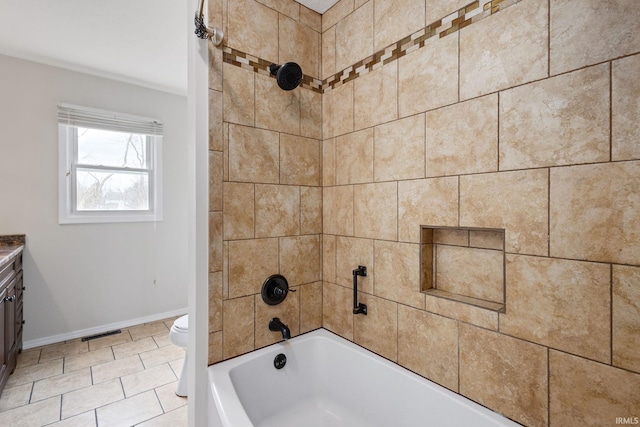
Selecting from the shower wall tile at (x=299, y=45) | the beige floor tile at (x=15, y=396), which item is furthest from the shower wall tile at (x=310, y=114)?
the beige floor tile at (x=15, y=396)

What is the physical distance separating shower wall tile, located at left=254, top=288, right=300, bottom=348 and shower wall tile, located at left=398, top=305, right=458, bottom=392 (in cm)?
61

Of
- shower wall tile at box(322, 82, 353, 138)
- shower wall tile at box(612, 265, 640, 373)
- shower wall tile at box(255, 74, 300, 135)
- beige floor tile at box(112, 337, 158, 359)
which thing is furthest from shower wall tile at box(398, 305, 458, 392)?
beige floor tile at box(112, 337, 158, 359)

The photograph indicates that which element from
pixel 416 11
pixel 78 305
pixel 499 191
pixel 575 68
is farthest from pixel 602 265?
pixel 78 305

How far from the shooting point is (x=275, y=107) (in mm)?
1631

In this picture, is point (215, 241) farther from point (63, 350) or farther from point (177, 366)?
point (63, 350)

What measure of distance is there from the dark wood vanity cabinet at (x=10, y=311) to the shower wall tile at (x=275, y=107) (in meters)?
2.01

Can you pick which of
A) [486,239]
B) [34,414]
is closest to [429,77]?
[486,239]

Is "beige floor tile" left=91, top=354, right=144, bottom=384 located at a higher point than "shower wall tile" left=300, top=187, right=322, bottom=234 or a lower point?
lower

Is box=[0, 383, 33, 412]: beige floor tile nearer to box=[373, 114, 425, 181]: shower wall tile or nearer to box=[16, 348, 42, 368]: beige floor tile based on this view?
box=[16, 348, 42, 368]: beige floor tile

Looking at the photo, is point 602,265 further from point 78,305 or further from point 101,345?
point 78,305

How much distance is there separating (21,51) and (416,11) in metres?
3.33

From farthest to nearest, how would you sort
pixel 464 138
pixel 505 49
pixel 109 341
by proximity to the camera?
pixel 109 341 < pixel 464 138 < pixel 505 49

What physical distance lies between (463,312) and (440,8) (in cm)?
126

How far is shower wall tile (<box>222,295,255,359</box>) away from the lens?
57.7 inches
